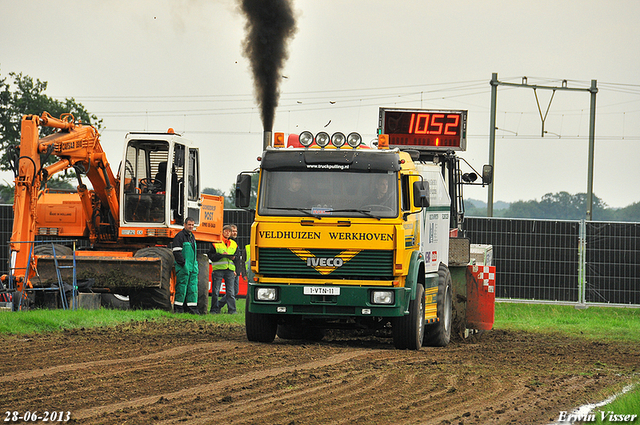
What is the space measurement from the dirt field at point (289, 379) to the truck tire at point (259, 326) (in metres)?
0.25

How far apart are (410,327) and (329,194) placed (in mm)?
2295

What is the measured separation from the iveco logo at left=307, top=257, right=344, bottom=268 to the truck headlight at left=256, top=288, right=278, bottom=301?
0.65m

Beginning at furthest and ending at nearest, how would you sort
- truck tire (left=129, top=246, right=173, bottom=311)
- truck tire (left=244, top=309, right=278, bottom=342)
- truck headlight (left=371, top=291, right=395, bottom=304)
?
truck tire (left=129, top=246, right=173, bottom=311)
truck tire (left=244, top=309, right=278, bottom=342)
truck headlight (left=371, top=291, right=395, bottom=304)

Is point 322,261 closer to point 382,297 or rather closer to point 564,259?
point 382,297

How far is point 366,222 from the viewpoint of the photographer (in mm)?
13539

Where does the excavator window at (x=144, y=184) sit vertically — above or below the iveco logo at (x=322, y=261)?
above

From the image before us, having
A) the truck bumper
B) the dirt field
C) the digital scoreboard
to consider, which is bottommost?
the dirt field

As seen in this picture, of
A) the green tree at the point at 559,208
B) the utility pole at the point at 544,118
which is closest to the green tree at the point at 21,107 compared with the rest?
the utility pole at the point at 544,118

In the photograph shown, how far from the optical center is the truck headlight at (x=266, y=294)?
1375 centimetres

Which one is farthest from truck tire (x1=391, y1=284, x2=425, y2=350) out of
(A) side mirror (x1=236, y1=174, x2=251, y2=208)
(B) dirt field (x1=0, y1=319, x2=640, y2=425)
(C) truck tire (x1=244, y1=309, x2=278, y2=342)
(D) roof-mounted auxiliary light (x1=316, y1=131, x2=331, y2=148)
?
(A) side mirror (x1=236, y1=174, x2=251, y2=208)

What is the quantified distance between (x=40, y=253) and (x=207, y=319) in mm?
3496

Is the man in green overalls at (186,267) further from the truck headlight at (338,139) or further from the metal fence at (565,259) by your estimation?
the metal fence at (565,259)

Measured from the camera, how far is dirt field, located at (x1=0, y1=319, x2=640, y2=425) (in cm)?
869

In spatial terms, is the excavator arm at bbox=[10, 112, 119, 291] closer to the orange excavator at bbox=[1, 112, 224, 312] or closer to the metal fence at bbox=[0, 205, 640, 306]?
the orange excavator at bbox=[1, 112, 224, 312]
